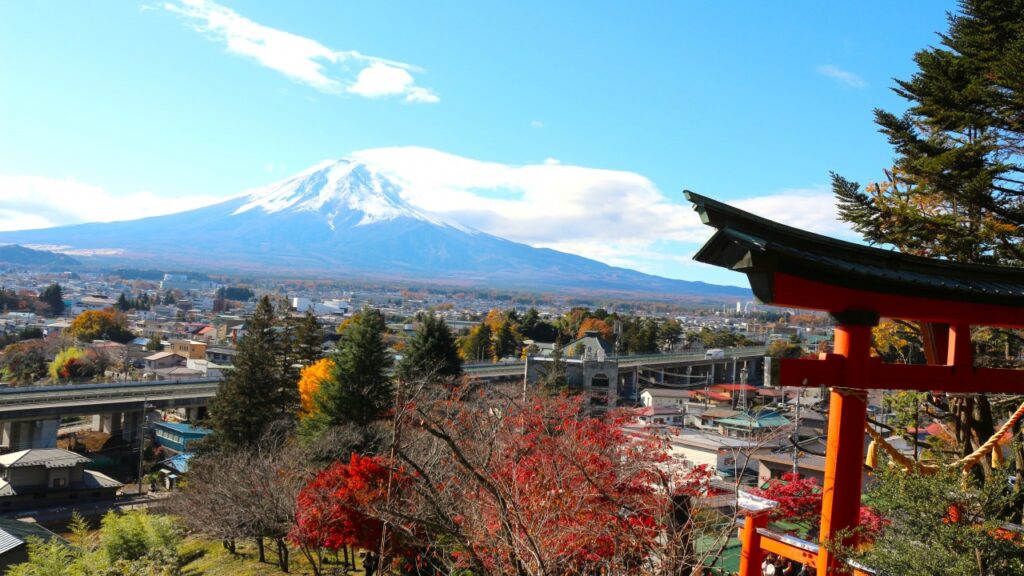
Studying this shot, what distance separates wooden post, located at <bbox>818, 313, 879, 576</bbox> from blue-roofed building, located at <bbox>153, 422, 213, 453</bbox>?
2859 centimetres

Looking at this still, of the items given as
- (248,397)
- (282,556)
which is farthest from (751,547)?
(248,397)

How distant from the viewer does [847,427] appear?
166 inches

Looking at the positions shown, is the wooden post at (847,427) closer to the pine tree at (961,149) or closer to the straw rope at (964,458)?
the straw rope at (964,458)

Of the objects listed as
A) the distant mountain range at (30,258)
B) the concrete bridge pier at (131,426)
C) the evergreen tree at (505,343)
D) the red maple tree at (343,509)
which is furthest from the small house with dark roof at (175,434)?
the distant mountain range at (30,258)

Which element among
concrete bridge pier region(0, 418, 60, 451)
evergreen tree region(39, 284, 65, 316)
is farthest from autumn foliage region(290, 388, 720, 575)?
evergreen tree region(39, 284, 65, 316)

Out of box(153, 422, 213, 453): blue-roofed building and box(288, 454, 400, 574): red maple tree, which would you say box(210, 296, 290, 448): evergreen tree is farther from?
box(288, 454, 400, 574): red maple tree

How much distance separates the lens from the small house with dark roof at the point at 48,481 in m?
20.6

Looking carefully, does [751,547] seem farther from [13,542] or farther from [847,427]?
[13,542]

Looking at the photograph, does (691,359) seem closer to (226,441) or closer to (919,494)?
(226,441)

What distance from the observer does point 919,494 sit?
13.6 ft

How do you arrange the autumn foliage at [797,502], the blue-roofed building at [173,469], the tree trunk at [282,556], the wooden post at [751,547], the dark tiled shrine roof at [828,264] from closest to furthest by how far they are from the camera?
the dark tiled shrine roof at [828,264] → the wooden post at [751,547] → the autumn foliage at [797,502] → the tree trunk at [282,556] → the blue-roofed building at [173,469]

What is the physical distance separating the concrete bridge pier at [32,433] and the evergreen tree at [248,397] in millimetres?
9343

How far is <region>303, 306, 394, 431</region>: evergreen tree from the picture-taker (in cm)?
1870

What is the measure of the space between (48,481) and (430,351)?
12.7 meters
